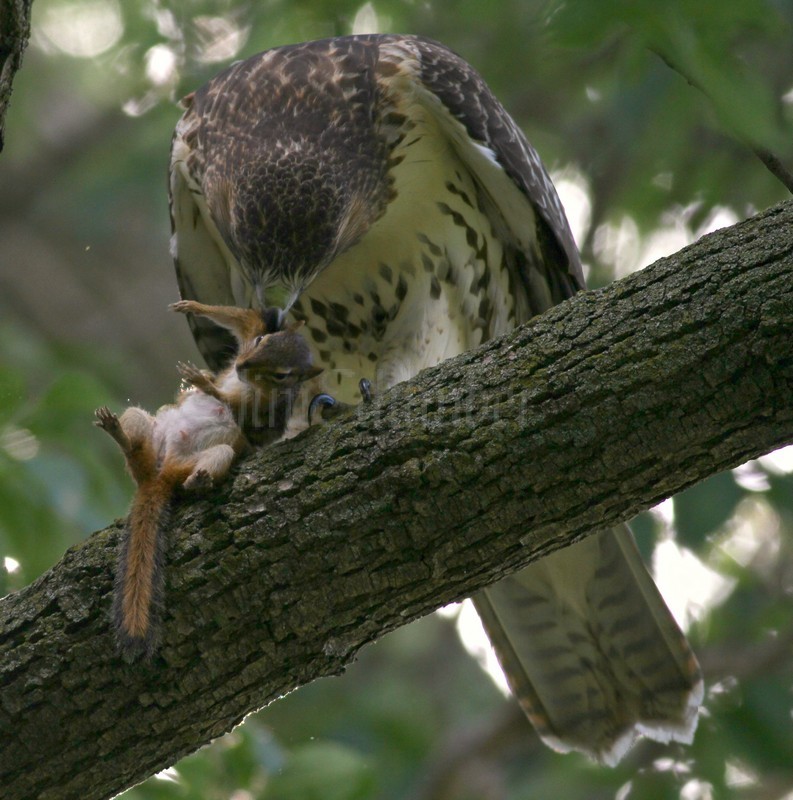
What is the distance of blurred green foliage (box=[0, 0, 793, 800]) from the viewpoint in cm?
411

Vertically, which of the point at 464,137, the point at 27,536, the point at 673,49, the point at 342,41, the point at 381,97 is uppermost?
the point at 342,41

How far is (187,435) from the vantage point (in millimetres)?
2973

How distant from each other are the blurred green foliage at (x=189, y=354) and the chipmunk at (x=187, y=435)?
46 centimetres

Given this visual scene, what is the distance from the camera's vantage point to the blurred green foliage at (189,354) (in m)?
4.11

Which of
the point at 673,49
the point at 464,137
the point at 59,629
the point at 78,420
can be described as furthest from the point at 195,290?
the point at 673,49

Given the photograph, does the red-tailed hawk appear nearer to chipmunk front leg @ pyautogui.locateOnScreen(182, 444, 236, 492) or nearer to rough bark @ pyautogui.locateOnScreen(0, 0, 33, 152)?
chipmunk front leg @ pyautogui.locateOnScreen(182, 444, 236, 492)

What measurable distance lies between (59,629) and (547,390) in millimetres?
1211

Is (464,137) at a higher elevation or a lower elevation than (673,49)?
higher

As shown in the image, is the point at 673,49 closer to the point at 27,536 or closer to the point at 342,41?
the point at 342,41

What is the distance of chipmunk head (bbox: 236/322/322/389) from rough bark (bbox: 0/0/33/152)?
0.86 meters

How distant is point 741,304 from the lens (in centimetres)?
249

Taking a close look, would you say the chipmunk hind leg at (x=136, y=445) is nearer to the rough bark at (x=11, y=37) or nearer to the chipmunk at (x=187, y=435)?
the chipmunk at (x=187, y=435)

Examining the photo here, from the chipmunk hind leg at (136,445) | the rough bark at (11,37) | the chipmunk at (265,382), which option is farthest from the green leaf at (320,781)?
the rough bark at (11,37)

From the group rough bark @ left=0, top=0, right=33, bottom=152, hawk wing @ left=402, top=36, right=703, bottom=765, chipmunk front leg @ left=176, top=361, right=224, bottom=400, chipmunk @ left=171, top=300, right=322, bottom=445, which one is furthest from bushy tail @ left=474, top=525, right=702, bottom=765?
rough bark @ left=0, top=0, right=33, bottom=152
